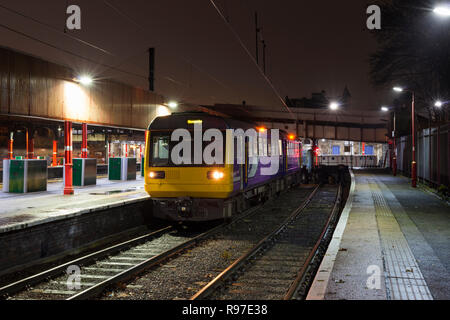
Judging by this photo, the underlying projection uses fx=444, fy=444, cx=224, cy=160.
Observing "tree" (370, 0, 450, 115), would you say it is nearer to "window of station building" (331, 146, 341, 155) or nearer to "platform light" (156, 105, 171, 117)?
"platform light" (156, 105, 171, 117)

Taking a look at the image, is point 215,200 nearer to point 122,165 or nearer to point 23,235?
point 23,235

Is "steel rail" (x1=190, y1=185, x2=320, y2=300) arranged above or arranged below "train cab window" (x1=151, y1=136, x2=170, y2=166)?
below

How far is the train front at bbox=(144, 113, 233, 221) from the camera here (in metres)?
11.1

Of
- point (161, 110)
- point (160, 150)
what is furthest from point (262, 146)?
point (161, 110)

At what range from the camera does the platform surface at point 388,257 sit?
5699 millimetres

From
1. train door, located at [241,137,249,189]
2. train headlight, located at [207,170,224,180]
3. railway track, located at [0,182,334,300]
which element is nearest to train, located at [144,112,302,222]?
train headlight, located at [207,170,224,180]

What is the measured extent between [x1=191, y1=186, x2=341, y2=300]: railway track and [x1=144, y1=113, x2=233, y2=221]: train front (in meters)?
1.77

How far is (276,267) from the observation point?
8000 millimetres

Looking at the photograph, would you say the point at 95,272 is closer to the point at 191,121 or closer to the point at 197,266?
the point at 197,266

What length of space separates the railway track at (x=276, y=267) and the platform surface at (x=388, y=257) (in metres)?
0.41

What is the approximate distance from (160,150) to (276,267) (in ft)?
16.3

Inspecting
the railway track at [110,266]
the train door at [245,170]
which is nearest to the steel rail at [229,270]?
the railway track at [110,266]

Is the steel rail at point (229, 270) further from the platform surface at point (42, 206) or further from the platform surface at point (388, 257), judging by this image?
the platform surface at point (42, 206)

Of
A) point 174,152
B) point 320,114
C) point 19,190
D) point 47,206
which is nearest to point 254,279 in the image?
point 174,152
